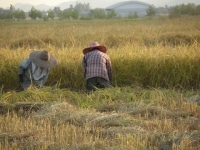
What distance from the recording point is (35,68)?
219 inches

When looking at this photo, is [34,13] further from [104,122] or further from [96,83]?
[104,122]

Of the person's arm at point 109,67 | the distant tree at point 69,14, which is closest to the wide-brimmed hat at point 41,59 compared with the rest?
the person's arm at point 109,67

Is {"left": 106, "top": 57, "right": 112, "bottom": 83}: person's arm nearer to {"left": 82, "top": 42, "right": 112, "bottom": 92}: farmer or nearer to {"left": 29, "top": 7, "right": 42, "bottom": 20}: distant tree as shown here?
{"left": 82, "top": 42, "right": 112, "bottom": 92}: farmer

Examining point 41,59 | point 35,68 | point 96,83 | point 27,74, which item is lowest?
point 96,83

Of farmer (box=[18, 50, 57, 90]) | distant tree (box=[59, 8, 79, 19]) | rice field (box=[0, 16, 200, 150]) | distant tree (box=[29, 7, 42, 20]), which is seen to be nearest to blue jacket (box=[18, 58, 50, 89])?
farmer (box=[18, 50, 57, 90])

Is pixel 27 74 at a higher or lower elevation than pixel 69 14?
lower

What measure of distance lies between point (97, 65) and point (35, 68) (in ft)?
3.59

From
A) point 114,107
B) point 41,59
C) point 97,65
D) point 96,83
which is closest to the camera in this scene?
point 114,107

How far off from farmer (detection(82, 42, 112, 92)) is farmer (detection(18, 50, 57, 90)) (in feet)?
2.01

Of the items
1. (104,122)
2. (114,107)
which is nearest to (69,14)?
(114,107)

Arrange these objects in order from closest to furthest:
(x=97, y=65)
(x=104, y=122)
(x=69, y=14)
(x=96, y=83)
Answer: (x=104, y=122) < (x=97, y=65) < (x=96, y=83) < (x=69, y=14)

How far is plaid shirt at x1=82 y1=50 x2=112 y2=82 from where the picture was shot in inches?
220

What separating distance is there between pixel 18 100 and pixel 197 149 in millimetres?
2963

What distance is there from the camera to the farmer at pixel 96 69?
5.59 m
